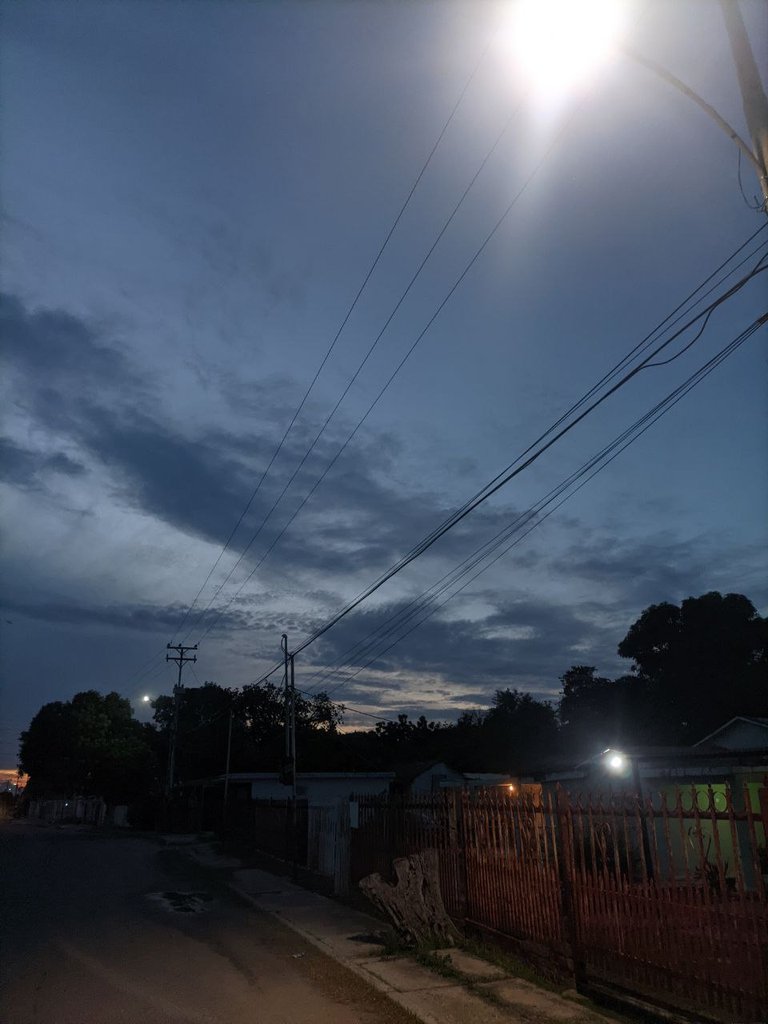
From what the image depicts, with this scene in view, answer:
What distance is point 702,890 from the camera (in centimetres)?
601

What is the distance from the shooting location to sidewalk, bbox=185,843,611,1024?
6.70m

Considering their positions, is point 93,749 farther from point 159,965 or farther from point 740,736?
point 159,965

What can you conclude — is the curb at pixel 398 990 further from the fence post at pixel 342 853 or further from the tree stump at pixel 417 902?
the fence post at pixel 342 853

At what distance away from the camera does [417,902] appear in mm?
9727

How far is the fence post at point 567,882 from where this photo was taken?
7363mm

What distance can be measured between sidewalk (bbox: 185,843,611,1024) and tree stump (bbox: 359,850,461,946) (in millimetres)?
385

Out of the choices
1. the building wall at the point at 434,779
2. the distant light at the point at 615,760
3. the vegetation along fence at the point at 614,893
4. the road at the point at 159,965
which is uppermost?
the distant light at the point at 615,760

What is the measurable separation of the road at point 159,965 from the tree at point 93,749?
40.5m

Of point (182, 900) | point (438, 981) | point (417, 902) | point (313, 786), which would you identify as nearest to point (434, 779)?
point (313, 786)

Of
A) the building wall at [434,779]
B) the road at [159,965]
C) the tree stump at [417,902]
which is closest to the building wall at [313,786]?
the building wall at [434,779]

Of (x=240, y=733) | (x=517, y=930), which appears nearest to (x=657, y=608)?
(x=240, y=733)

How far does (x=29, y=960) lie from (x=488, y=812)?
6.24 metres

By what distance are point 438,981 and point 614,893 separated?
8.12 feet

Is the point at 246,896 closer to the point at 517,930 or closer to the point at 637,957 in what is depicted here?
the point at 517,930
